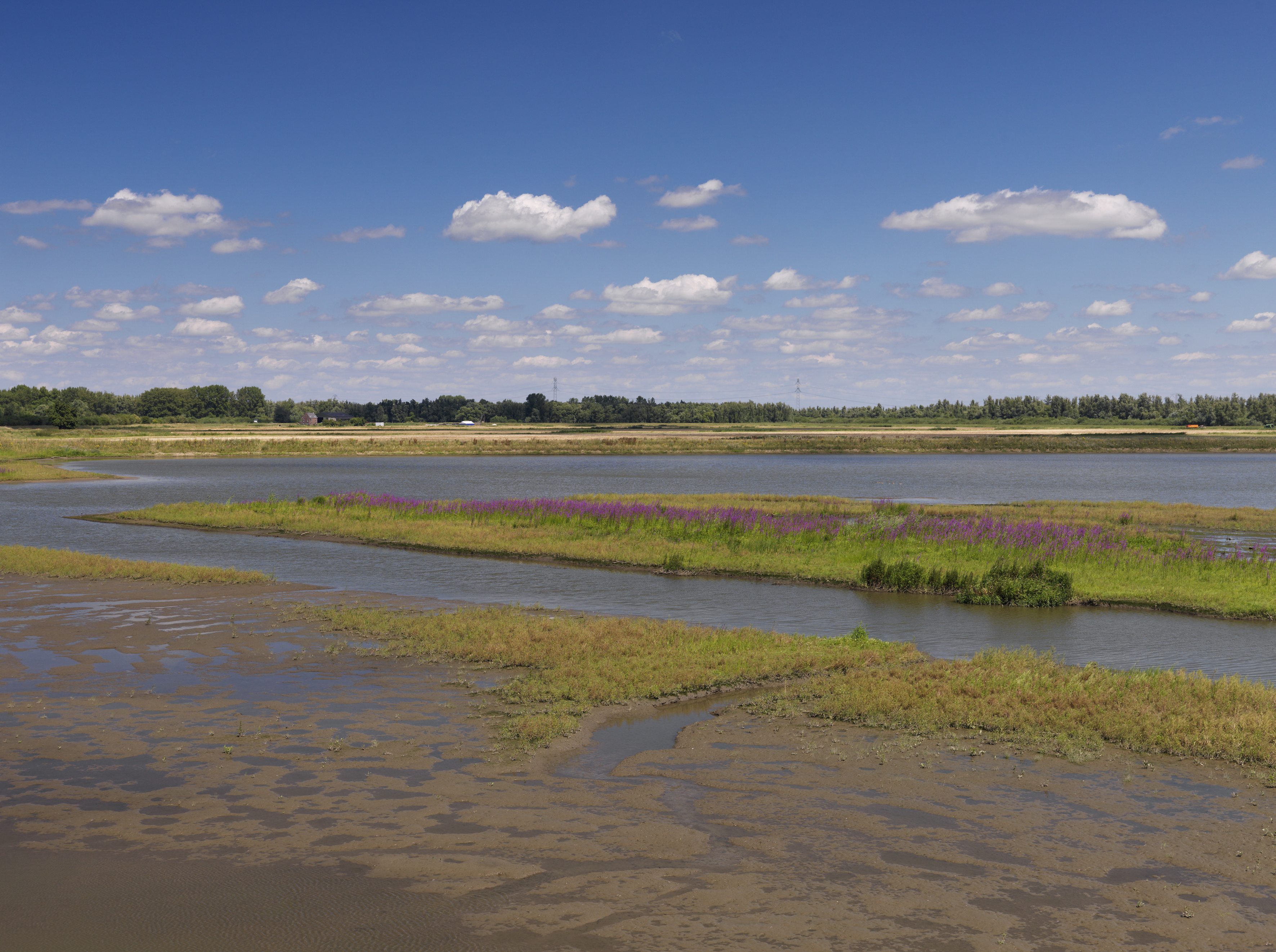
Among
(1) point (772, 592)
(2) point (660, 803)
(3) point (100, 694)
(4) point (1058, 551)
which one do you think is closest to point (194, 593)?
(3) point (100, 694)

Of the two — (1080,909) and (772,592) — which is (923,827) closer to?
(1080,909)

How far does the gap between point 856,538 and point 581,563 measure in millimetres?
11271

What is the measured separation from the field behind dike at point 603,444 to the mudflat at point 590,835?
136m

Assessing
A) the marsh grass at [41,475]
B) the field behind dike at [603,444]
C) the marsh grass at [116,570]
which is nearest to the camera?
the marsh grass at [116,570]

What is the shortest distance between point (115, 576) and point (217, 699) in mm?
17179

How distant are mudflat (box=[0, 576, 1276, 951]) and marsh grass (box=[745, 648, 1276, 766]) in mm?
604

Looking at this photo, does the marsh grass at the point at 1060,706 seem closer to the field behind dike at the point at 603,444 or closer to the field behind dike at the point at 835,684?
the field behind dike at the point at 835,684

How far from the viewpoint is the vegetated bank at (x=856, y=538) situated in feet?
93.8

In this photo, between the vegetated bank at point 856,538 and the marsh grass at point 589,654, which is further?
the vegetated bank at point 856,538

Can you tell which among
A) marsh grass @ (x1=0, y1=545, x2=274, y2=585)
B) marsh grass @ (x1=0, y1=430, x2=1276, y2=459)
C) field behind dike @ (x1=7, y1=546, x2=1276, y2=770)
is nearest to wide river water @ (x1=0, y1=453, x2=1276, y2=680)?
marsh grass @ (x1=0, y1=545, x2=274, y2=585)

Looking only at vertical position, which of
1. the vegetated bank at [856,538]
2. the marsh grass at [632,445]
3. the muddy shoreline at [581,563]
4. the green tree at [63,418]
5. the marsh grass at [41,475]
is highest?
the green tree at [63,418]

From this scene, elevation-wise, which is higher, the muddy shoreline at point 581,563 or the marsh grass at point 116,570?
the marsh grass at point 116,570

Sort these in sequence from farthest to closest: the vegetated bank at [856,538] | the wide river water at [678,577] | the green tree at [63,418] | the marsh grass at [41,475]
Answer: the green tree at [63,418], the marsh grass at [41,475], the vegetated bank at [856,538], the wide river water at [678,577]

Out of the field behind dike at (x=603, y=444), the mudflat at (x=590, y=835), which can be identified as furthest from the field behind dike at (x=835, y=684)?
the field behind dike at (x=603, y=444)
